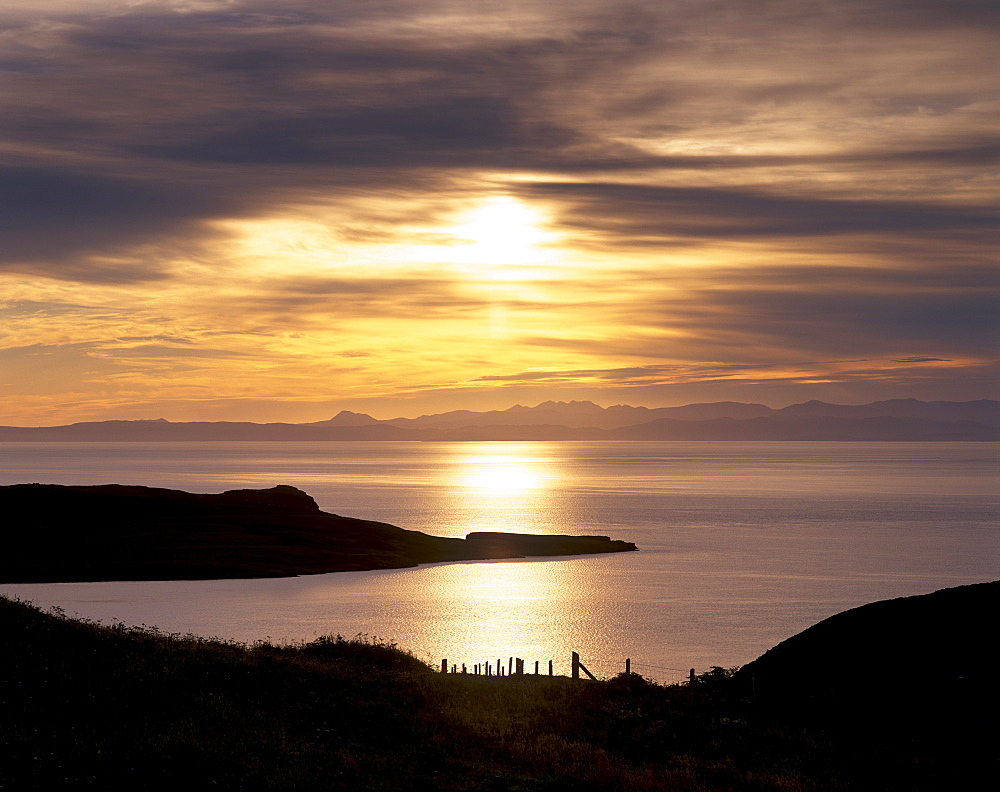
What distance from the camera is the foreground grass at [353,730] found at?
23906 mm

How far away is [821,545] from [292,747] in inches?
4792

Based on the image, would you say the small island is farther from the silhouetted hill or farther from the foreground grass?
the silhouetted hill

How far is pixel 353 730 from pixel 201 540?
87.8 m

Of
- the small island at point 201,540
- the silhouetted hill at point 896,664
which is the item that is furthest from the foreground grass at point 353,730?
the small island at point 201,540

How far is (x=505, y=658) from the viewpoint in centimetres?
6312

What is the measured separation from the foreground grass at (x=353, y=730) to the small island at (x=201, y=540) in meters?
66.5

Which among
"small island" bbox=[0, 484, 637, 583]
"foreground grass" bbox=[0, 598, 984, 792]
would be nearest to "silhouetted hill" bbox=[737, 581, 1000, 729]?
"foreground grass" bbox=[0, 598, 984, 792]

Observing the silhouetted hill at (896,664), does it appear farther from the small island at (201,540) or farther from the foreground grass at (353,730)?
the small island at (201,540)

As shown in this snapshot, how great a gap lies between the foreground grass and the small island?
66511 millimetres

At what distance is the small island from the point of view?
10075 centimetres

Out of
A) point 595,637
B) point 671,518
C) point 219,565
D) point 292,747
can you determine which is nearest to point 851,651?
point 292,747

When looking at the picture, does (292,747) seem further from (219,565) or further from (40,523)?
(40,523)

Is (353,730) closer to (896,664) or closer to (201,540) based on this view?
(896,664)

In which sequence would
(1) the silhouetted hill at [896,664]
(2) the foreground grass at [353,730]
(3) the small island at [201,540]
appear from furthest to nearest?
1. (3) the small island at [201,540]
2. (1) the silhouetted hill at [896,664]
3. (2) the foreground grass at [353,730]
